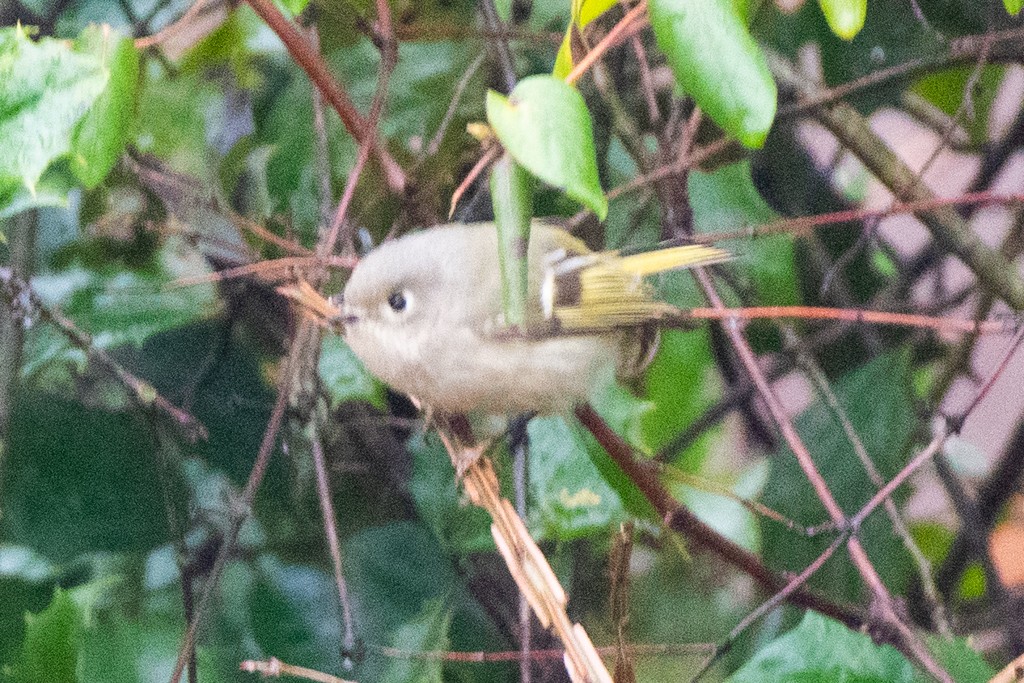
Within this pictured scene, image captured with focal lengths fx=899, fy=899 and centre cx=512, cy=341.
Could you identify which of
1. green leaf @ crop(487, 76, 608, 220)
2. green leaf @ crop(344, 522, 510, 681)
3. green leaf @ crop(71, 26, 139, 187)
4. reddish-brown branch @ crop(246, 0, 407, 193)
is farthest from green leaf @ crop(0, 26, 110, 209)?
green leaf @ crop(344, 522, 510, 681)

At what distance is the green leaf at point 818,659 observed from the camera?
70 cm

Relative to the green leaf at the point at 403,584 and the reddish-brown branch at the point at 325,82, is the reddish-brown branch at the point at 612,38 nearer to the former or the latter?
the reddish-brown branch at the point at 325,82

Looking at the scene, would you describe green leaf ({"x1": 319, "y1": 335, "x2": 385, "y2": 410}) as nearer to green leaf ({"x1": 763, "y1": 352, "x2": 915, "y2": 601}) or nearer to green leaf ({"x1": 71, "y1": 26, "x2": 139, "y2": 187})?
green leaf ({"x1": 71, "y1": 26, "x2": 139, "y2": 187})

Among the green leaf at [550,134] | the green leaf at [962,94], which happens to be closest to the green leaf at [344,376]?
the green leaf at [550,134]

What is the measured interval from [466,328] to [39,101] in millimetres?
336

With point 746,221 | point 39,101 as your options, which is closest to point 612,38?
point 39,101

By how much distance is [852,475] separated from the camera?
1.06 meters

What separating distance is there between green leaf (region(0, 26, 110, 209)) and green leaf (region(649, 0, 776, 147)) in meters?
0.35

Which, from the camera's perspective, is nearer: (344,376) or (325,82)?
(325,82)

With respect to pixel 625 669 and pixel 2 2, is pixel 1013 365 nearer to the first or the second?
pixel 625 669

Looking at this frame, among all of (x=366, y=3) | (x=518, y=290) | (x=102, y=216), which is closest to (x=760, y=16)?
(x=366, y=3)

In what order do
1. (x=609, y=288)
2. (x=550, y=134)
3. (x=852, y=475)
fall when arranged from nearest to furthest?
(x=550, y=134) → (x=609, y=288) → (x=852, y=475)

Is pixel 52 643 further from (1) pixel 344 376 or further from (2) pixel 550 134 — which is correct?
(2) pixel 550 134

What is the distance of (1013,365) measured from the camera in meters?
1.16
